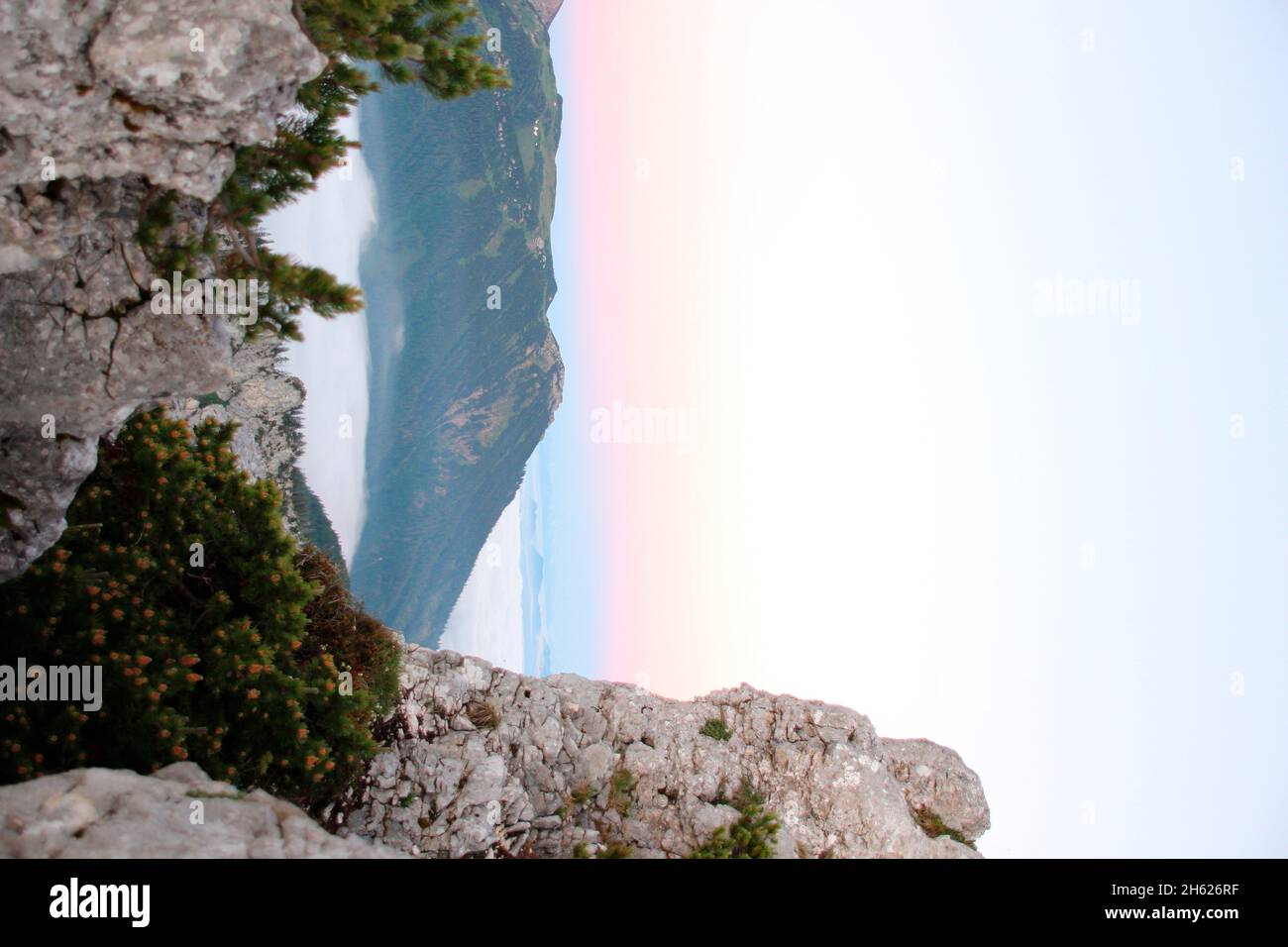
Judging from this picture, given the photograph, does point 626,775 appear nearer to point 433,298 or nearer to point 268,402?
point 268,402

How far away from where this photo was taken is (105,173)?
849 cm

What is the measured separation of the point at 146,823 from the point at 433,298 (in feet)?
606

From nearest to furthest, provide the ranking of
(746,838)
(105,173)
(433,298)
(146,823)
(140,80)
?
(140,80), (146,823), (105,173), (746,838), (433,298)

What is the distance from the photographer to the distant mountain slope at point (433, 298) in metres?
165

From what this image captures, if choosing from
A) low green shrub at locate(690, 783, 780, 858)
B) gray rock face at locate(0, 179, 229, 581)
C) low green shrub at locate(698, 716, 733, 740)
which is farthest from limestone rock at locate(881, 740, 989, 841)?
gray rock face at locate(0, 179, 229, 581)

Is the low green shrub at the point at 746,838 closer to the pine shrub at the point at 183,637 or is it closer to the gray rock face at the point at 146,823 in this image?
the pine shrub at the point at 183,637

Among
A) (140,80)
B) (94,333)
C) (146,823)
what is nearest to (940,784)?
(146,823)

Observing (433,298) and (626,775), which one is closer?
(626,775)

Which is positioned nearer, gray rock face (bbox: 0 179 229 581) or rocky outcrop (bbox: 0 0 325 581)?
rocky outcrop (bbox: 0 0 325 581)

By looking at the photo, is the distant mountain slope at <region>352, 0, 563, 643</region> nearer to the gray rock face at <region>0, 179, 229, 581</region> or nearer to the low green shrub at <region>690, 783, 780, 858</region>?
the low green shrub at <region>690, 783, 780, 858</region>

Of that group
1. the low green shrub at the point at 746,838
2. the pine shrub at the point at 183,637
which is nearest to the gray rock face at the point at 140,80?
the pine shrub at the point at 183,637

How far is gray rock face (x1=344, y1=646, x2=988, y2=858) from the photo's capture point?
16219 millimetres

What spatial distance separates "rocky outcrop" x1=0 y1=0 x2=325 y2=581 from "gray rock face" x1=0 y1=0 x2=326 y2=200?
15 mm
